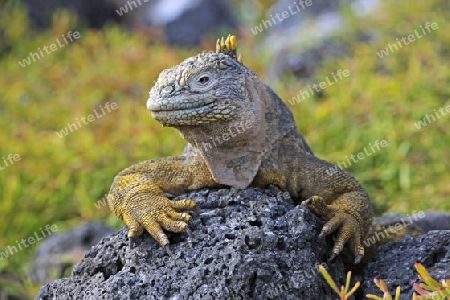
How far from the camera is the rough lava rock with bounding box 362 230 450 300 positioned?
4.01 metres

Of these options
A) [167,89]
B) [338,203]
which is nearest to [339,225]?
[338,203]

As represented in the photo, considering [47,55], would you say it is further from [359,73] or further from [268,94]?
[268,94]

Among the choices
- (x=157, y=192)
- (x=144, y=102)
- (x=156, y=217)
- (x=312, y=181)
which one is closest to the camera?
(x=156, y=217)

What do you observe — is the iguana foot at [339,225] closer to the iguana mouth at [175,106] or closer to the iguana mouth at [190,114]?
the iguana mouth at [190,114]

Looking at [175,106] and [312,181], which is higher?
[175,106]

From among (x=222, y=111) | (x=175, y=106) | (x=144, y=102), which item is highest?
(x=144, y=102)

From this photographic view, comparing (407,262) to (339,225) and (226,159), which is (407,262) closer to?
(339,225)

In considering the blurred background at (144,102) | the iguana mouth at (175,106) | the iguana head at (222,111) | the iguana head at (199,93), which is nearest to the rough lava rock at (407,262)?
the iguana head at (222,111)

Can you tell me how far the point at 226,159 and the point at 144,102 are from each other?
732cm

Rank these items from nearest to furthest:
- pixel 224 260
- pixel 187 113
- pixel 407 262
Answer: pixel 224 260, pixel 187 113, pixel 407 262

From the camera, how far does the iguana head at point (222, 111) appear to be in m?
3.95

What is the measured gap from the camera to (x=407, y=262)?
4.18m

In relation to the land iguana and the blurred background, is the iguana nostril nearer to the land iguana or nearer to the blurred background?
the land iguana

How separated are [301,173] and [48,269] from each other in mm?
4337
